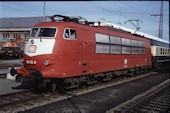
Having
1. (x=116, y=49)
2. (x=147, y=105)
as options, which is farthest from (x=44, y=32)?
(x=116, y=49)

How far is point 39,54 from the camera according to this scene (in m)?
11.8

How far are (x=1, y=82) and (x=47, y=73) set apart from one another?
4.60 meters

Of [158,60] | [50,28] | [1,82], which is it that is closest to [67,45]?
[50,28]

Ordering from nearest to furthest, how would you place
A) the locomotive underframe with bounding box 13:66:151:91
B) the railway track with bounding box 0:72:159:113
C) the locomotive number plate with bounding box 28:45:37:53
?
the railway track with bounding box 0:72:159:113
the locomotive underframe with bounding box 13:66:151:91
the locomotive number plate with bounding box 28:45:37:53

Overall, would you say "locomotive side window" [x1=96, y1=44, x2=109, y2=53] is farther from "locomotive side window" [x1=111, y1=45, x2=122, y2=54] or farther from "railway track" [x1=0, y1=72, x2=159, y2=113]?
"railway track" [x1=0, y1=72, x2=159, y2=113]

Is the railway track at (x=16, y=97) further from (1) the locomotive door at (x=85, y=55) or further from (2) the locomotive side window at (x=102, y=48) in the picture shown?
(2) the locomotive side window at (x=102, y=48)

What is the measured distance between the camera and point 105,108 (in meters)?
10.0

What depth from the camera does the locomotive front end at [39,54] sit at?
11.6 meters

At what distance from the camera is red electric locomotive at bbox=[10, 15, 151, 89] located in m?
11.7

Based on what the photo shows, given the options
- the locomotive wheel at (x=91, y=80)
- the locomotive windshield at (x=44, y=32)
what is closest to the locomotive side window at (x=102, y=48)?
the locomotive wheel at (x=91, y=80)

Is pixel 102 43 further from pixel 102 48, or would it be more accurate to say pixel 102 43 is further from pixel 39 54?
pixel 39 54

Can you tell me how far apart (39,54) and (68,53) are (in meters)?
1.28

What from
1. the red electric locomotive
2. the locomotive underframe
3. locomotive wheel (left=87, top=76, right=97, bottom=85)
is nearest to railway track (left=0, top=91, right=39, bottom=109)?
the locomotive underframe

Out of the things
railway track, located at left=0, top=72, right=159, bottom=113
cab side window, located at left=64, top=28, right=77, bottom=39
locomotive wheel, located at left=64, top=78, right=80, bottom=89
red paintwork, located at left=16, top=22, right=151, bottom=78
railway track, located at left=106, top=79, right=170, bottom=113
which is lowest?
railway track, located at left=106, top=79, right=170, bottom=113
